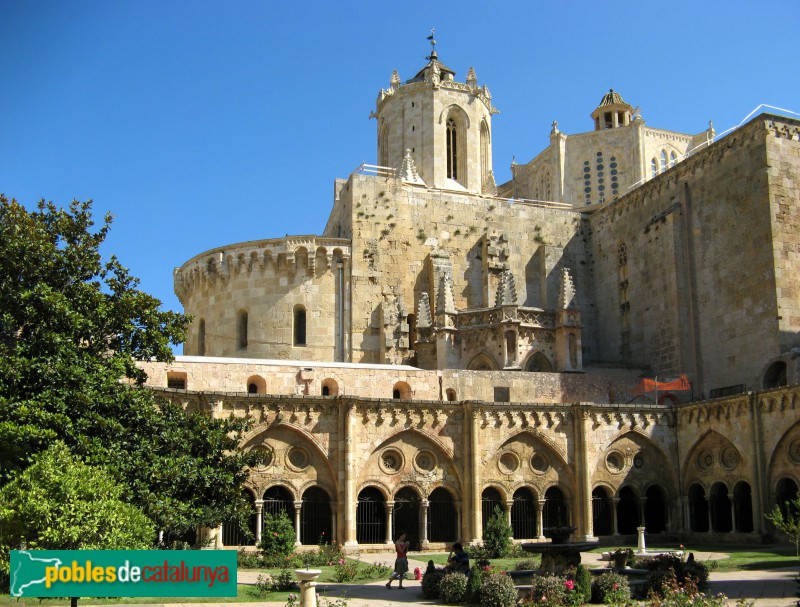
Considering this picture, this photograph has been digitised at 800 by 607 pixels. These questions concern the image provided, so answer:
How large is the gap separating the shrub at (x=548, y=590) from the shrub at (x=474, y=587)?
1149 mm

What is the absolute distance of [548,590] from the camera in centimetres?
1886

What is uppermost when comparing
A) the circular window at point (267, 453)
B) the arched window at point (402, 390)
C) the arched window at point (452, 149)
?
the arched window at point (452, 149)

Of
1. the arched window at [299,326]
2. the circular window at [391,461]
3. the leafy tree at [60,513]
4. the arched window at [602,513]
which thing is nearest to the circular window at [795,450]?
the arched window at [602,513]

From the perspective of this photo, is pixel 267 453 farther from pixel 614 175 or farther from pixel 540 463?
pixel 614 175

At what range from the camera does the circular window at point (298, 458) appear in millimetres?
31353

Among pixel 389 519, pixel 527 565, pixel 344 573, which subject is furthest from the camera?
pixel 389 519

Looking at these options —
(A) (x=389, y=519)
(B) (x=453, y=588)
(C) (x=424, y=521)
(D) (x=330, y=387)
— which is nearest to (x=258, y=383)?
(D) (x=330, y=387)

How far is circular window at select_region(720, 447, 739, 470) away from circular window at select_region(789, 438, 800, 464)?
2.52 m

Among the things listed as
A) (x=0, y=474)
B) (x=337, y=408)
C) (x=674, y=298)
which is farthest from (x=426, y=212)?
(x=0, y=474)

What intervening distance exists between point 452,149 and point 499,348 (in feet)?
51.9

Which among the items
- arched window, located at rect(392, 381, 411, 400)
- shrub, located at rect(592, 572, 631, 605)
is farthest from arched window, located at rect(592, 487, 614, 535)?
shrub, located at rect(592, 572, 631, 605)

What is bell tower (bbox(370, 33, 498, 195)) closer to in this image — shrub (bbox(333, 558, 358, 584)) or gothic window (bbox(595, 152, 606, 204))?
gothic window (bbox(595, 152, 606, 204))

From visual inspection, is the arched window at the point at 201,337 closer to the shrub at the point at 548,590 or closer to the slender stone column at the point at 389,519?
the slender stone column at the point at 389,519

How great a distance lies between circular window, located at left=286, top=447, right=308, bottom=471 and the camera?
31.4 m
